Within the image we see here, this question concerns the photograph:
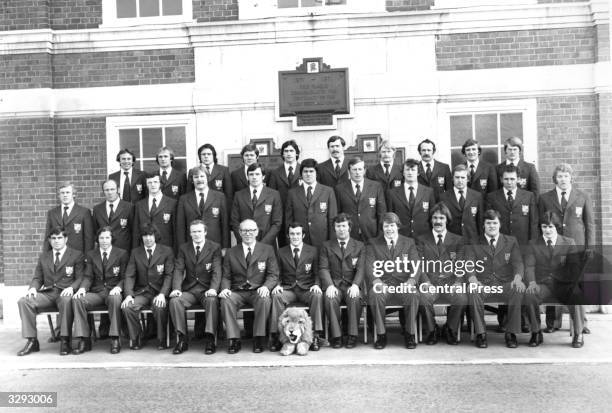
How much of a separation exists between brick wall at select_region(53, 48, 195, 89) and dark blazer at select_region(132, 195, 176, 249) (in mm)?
2372

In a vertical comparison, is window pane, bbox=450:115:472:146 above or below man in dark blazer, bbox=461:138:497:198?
above

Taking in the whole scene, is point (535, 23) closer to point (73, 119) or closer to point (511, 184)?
point (511, 184)

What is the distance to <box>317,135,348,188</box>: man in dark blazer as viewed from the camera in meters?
8.70

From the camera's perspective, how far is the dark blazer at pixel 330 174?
28.8 feet

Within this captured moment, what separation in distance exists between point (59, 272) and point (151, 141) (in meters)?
2.73

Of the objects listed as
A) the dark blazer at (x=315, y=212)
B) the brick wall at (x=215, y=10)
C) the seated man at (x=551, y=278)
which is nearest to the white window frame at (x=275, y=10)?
the brick wall at (x=215, y=10)

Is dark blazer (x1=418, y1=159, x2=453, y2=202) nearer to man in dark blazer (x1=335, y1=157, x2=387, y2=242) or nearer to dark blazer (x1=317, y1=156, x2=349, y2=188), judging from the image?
man in dark blazer (x1=335, y1=157, x2=387, y2=242)

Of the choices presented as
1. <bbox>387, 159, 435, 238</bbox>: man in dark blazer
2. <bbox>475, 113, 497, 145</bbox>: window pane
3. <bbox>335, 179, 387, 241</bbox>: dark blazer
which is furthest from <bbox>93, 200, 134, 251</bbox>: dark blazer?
<bbox>475, 113, 497, 145</bbox>: window pane

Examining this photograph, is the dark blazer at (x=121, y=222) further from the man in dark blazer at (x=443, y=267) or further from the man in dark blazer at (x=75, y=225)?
the man in dark blazer at (x=443, y=267)

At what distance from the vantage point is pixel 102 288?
8328mm

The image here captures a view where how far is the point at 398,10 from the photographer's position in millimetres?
9898

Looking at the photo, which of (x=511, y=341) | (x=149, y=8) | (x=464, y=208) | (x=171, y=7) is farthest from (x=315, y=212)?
(x=149, y=8)

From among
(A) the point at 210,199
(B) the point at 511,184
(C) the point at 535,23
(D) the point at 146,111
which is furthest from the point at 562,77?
(D) the point at 146,111

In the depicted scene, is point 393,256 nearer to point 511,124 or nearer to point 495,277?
point 495,277
